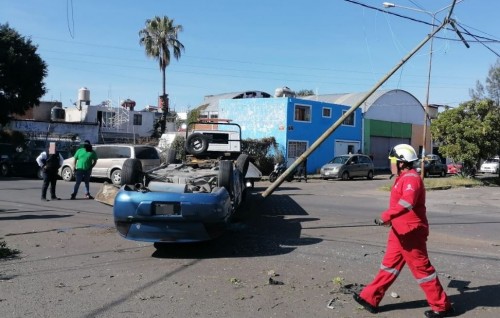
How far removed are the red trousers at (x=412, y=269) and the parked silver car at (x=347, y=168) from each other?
24.6m

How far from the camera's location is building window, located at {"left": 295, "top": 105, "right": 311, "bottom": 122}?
1357 inches

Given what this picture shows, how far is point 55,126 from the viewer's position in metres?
37.2

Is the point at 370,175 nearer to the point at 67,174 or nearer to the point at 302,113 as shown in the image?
the point at 302,113

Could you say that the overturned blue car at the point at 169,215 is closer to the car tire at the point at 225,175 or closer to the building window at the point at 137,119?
the car tire at the point at 225,175

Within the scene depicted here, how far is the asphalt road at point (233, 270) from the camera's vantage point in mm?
4949

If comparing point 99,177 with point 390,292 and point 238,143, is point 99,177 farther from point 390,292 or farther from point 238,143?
point 390,292

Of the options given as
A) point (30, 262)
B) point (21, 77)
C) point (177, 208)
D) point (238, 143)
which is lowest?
point (30, 262)

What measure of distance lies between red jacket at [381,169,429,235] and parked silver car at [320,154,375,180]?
24.6 meters

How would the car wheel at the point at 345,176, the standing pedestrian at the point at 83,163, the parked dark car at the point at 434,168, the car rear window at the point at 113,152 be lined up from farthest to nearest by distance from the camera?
the parked dark car at the point at 434,168, the car wheel at the point at 345,176, the car rear window at the point at 113,152, the standing pedestrian at the point at 83,163

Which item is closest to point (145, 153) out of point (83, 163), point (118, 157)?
point (118, 157)

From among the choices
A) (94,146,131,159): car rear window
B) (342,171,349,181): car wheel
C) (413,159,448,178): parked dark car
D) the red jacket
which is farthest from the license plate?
(413,159,448,178): parked dark car

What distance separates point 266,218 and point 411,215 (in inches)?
243

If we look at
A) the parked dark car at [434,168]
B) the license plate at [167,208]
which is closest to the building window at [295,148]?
the parked dark car at [434,168]

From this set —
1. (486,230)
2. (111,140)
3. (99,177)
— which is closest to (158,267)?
(486,230)
